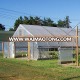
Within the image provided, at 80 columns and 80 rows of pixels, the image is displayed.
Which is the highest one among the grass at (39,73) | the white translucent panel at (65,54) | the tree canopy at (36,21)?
the tree canopy at (36,21)

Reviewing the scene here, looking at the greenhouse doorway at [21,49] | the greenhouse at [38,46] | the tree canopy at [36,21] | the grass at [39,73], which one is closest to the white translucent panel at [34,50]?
the greenhouse at [38,46]

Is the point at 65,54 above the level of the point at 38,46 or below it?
below

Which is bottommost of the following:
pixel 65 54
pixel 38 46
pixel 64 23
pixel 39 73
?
pixel 39 73

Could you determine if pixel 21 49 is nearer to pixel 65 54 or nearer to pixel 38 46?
pixel 38 46

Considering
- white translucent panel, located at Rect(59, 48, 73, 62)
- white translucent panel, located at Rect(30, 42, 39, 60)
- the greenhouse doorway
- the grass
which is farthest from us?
the greenhouse doorway

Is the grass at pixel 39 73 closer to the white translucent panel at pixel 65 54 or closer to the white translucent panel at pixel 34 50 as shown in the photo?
the white translucent panel at pixel 65 54

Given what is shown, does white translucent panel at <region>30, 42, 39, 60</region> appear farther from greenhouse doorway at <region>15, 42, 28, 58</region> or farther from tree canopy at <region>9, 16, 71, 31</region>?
tree canopy at <region>9, 16, 71, 31</region>

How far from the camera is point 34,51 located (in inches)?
1369

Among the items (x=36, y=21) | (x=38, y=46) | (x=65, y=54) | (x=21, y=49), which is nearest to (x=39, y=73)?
(x=65, y=54)

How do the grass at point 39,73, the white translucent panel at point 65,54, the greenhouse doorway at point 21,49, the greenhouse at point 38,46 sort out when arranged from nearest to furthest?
the grass at point 39,73 < the white translucent panel at point 65,54 < the greenhouse at point 38,46 < the greenhouse doorway at point 21,49

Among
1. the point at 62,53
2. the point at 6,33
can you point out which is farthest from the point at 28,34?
the point at 6,33

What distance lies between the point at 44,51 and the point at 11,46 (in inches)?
191

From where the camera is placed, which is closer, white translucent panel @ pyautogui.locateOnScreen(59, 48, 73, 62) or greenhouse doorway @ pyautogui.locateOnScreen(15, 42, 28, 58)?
white translucent panel @ pyautogui.locateOnScreen(59, 48, 73, 62)

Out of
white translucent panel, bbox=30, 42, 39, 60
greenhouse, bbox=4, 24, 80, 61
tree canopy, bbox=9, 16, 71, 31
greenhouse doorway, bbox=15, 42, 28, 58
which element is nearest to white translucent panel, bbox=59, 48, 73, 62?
greenhouse, bbox=4, 24, 80, 61
